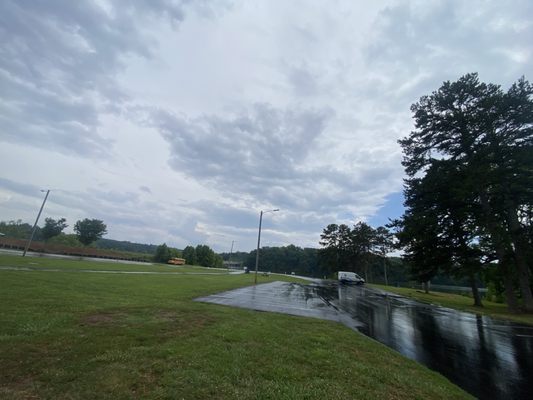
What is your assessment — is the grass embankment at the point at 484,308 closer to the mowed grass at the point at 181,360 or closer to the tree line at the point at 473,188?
the tree line at the point at 473,188

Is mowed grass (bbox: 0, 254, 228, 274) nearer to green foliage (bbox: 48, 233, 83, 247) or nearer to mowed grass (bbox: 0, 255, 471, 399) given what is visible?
mowed grass (bbox: 0, 255, 471, 399)

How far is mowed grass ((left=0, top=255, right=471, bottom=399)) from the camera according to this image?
4.63 meters

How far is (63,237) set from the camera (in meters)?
99.0

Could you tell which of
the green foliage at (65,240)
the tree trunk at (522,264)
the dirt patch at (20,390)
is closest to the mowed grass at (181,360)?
the dirt patch at (20,390)

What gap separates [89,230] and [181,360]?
356ft

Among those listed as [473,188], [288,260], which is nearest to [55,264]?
[473,188]

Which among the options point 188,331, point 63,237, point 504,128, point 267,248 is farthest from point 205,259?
point 188,331

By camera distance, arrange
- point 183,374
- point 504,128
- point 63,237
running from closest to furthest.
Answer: point 183,374 → point 504,128 → point 63,237

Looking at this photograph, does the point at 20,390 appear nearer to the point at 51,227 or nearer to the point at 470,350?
the point at 470,350

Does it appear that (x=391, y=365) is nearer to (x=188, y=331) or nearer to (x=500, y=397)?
(x=500, y=397)

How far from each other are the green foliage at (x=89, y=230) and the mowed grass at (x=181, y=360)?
100993 millimetres

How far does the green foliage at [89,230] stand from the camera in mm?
99562

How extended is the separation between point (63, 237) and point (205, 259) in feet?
151

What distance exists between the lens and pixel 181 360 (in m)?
5.77
